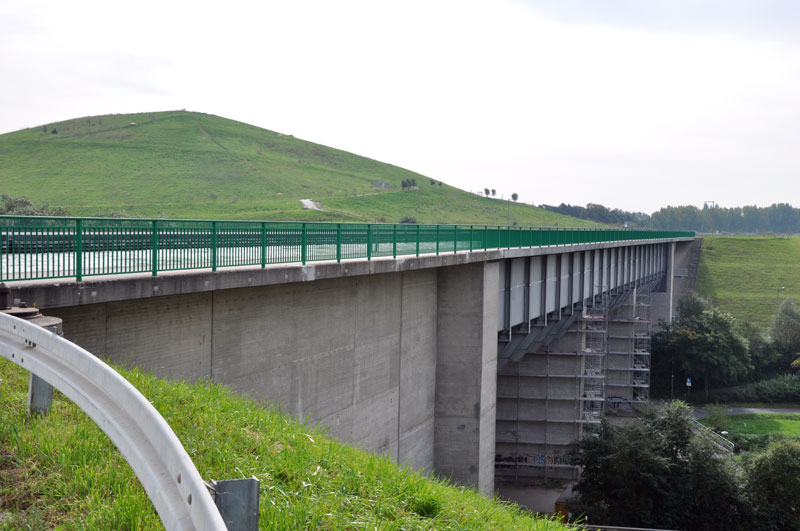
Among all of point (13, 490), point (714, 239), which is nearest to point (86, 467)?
point (13, 490)

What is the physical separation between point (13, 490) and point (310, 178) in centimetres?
11195

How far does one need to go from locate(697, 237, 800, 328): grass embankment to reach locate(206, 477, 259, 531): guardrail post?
7785cm

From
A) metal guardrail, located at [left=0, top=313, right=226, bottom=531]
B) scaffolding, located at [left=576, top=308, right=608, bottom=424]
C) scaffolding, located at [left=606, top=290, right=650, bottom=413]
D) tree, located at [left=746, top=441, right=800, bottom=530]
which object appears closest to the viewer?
metal guardrail, located at [left=0, top=313, right=226, bottom=531]

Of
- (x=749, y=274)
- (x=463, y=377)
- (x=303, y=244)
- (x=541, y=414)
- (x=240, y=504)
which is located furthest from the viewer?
(x=749, y=274)

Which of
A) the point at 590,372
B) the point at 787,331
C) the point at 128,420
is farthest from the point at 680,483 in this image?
the point at 787,331

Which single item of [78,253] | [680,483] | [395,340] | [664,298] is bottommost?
[680,483]

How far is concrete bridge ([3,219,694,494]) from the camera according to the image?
9.56 m

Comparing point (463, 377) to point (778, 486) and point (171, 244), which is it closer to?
point (171, 244)

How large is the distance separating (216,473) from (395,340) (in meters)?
11.1

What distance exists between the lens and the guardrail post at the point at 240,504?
3434mm

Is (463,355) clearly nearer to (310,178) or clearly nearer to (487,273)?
(487,273)

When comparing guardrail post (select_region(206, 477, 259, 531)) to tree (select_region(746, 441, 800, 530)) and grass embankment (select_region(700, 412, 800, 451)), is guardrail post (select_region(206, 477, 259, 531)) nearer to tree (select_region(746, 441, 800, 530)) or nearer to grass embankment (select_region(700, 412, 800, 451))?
tree (select_region(746, 441, 800, 530))

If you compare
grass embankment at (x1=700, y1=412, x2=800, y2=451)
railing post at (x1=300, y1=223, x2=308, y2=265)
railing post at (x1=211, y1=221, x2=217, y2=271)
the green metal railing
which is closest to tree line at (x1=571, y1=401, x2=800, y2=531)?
the green metal railing

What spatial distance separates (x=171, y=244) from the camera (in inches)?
384
